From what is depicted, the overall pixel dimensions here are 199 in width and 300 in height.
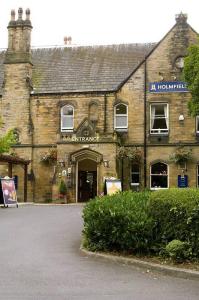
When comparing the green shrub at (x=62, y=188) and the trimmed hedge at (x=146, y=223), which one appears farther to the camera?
the green shrub at (x=62, y=188)

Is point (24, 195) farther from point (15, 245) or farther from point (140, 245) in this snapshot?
point (140, 245)

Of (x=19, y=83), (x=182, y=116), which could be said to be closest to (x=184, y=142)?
(x=182, y=116)

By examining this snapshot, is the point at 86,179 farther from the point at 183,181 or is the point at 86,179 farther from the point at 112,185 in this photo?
the point at 112,185

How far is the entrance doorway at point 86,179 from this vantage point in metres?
34.6

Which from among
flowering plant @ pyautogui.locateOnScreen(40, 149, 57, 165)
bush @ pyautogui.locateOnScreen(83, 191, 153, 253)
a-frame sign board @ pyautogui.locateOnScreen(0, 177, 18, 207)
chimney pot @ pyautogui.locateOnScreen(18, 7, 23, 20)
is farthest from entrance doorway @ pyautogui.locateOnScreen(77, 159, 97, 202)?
bush @ pyautogui.locateOnScreen(83, 191, 153, 253)

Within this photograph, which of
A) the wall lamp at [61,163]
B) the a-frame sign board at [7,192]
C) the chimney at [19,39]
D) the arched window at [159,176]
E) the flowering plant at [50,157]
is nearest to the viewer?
the a-frame sign board at [7,192]

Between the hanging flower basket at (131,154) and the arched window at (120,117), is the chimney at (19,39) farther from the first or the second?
the hanging flower basket at (131,154)

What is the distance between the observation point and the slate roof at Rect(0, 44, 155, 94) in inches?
1439

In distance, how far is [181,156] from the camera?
33500 mm

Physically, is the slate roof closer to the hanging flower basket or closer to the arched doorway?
the hanging flower basket

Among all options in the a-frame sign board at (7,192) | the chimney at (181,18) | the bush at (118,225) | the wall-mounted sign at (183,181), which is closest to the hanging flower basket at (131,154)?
the wall-mounted sign at (183,181)

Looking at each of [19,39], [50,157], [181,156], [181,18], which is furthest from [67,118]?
[181,18]

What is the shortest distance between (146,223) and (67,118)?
84.8 ft

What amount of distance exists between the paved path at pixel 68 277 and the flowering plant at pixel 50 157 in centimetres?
2108
